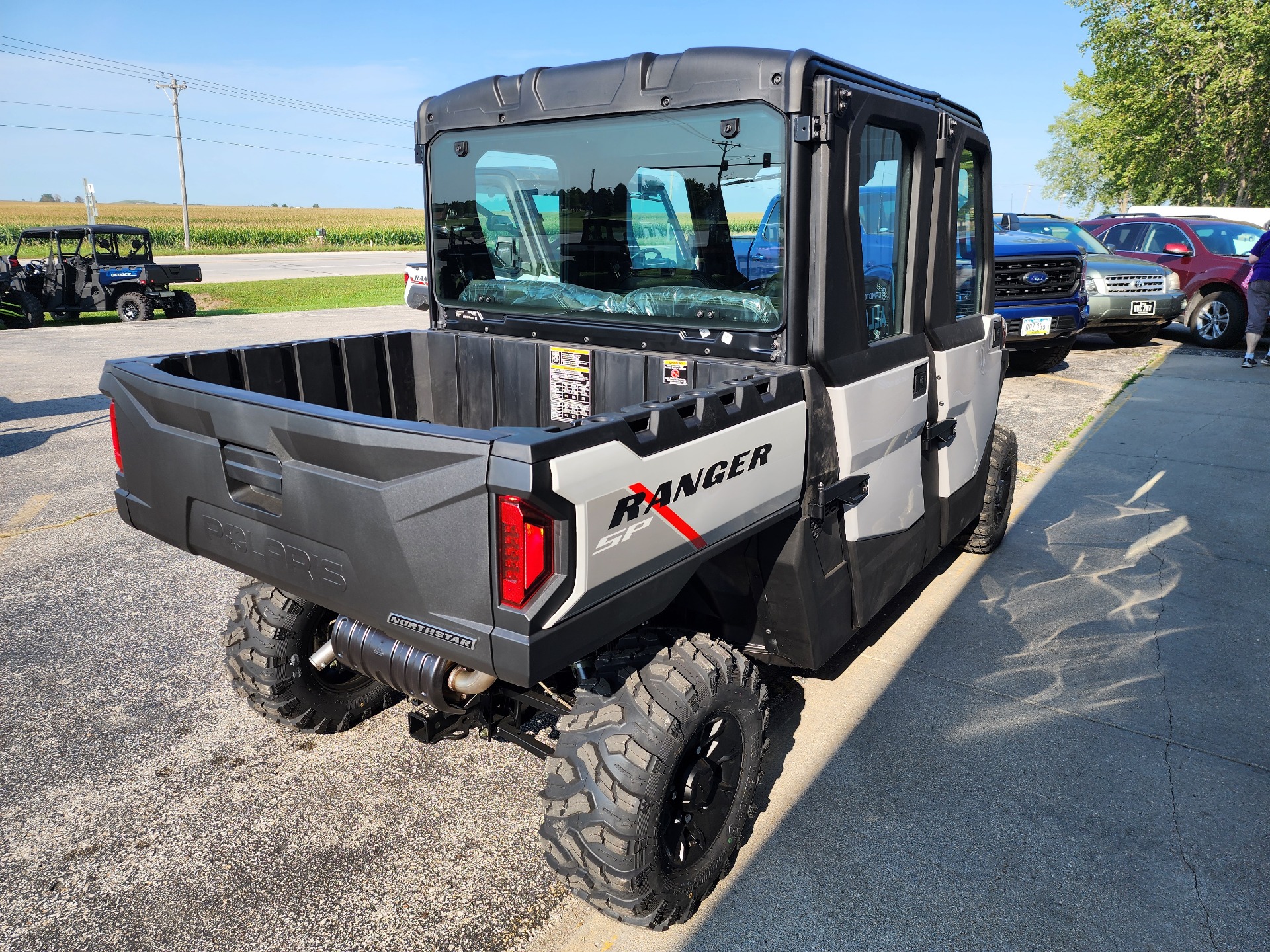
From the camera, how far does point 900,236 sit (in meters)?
3.33

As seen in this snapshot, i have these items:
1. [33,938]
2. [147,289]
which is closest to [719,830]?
[33,938]

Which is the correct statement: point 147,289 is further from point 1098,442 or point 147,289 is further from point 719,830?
point 719,830

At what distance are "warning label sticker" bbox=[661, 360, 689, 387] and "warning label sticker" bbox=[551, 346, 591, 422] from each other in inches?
12.6

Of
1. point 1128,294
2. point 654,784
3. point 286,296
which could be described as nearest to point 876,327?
point 654,784

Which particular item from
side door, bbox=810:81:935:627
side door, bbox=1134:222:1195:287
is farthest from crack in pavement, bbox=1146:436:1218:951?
side door, bbox=1134:222:1195:287

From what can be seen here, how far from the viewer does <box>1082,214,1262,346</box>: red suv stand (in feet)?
43.6

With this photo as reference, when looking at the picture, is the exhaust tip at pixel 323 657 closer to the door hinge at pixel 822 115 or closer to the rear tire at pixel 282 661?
the rear tire at pixel 282 661

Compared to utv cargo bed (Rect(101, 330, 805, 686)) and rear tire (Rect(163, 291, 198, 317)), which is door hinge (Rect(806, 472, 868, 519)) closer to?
utv cargo bed (Rect(101, 330, 805, 686))

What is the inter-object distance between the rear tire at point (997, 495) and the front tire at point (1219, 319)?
10896 mm

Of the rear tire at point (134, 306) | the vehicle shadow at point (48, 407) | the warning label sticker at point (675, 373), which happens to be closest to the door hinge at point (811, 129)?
the warning label sticker at point (675, 373)

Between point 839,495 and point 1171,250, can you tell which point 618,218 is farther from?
point 1171,250

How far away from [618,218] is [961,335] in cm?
170

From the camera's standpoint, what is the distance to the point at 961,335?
12.7 feet

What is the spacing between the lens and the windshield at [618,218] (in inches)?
109
